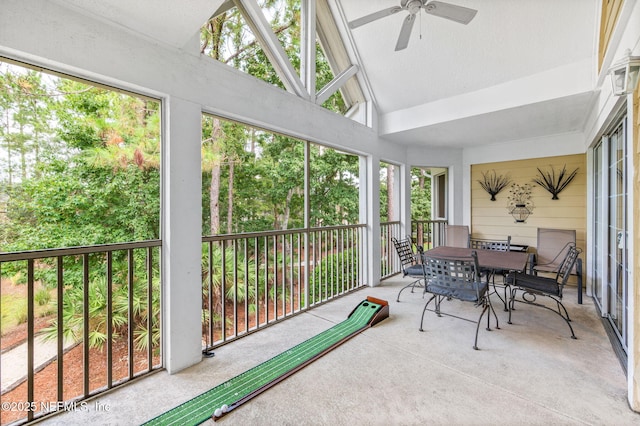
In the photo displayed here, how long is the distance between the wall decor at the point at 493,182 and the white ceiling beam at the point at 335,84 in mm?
3286

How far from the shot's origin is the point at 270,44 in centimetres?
295

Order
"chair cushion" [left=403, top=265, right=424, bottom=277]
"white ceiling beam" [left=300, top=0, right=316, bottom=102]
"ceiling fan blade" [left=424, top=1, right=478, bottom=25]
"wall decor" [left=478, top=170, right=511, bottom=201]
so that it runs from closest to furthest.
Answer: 1. "ceiling fan blade" [left=424, top=1, right=478, bottom=25]
2. "white ceiling beam" [left=300, top=0, right=316, bottom=102]
3. "chair cushion" [left=403, top=265, right=424, bottom=277]
4. "wall decor" [left=478, top=170, right=511, bottom=201]

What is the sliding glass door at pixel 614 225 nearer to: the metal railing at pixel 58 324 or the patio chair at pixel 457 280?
the patio chair at pixel 457 280

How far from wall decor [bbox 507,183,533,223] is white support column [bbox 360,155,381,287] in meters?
2.62

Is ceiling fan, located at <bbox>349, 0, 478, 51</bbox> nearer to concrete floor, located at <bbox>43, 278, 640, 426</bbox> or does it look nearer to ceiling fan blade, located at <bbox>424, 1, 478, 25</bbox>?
ceiling fan blade, located at <bbox>424, 1, 478, 25</bbox>

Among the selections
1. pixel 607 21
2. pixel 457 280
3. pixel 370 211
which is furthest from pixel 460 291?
pixel 607 21

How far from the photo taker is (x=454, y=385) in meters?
1.98

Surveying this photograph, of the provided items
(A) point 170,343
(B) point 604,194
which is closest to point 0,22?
(A) point 170,343

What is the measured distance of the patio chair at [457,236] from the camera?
511 cm

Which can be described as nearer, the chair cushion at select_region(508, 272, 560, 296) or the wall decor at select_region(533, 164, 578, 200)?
the chair cushion at select_region(508, 272, 560, 296)

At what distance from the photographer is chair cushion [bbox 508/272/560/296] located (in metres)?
2.85

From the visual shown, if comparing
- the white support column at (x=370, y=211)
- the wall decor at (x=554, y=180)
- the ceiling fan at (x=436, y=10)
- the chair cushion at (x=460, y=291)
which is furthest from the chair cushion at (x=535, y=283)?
the ceiling fan at (x=436, y=10)

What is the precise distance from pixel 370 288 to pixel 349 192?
3343mm

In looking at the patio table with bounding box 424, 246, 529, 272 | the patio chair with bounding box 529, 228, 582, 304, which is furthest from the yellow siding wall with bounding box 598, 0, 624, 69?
the patio chair with bounding box 529, 228, 582, 304
